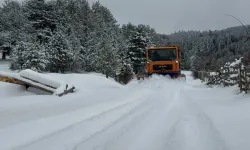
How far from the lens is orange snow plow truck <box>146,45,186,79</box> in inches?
935

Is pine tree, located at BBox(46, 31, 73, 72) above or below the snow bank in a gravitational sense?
above

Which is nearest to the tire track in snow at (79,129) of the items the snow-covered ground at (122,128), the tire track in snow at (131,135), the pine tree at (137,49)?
the snow-covered ground at (122,128)

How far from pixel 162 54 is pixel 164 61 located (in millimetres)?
615

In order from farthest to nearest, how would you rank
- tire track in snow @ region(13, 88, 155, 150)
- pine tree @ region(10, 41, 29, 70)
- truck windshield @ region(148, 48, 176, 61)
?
pine tree @ region(10, 41, 29, 70), truck windshield @ region(148, 48, 176, 61), tire track in snow @ region(13, 88, 155, 150)

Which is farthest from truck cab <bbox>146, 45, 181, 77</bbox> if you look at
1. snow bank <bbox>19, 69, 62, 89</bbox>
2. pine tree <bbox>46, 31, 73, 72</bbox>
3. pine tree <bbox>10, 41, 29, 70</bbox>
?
pine tree <bbox>46, 31, 73, 72</bbox>

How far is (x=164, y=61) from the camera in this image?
78.9 feet

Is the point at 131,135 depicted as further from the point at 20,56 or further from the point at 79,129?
the point at 20,56

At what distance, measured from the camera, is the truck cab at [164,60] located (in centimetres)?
2378

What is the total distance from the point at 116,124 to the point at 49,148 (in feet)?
7.44

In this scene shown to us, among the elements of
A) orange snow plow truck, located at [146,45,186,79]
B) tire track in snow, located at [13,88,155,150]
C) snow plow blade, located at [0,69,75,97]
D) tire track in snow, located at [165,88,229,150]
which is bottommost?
tire track in snow, located at [165,88,229,150]

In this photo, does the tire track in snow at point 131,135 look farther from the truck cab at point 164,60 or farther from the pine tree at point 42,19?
the pine tree at point 42,19

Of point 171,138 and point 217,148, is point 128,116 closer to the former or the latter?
point 171,138

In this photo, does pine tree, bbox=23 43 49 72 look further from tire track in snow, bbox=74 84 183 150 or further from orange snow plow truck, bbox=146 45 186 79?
tire track in snow, bbox=74 84 183 150

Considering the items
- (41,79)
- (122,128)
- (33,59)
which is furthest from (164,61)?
(33,59)
